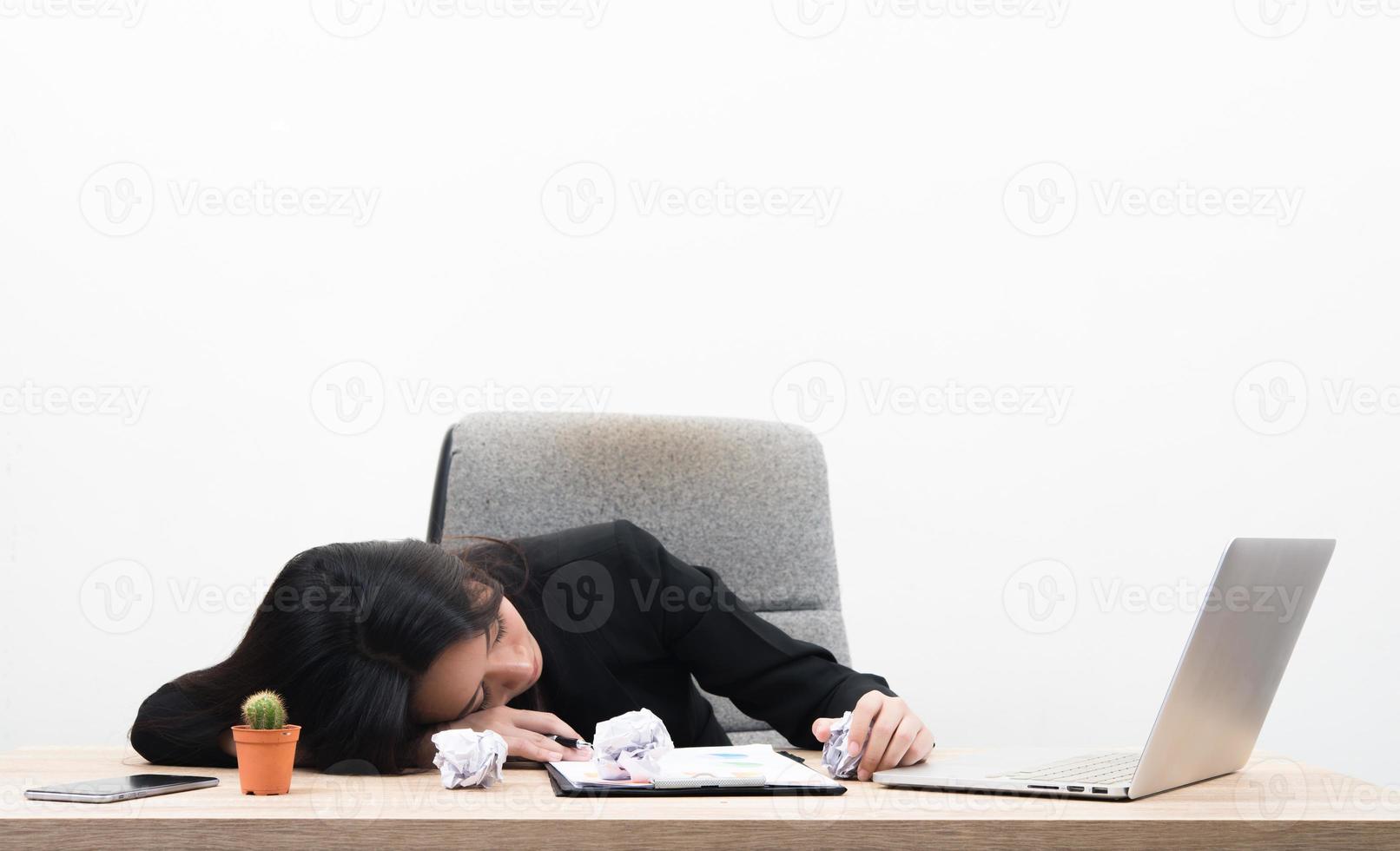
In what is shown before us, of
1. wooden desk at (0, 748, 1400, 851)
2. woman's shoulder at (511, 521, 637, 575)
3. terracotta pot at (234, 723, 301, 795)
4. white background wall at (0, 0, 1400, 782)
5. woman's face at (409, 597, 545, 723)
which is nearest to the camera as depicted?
wooden desk at (0, 748, 1400, 851)

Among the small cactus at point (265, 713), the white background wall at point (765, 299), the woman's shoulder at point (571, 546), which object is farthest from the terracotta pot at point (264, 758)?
the white background wall at point (765, 299)

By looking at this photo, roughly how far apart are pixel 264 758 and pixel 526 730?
0.95ft

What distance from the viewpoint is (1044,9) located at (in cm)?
205

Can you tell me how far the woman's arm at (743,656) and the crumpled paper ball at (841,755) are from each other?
0.52ft

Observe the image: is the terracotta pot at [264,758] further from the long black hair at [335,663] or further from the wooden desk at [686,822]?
the long black hair at [335,663]

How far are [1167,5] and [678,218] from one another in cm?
102

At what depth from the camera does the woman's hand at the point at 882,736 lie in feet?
2.74

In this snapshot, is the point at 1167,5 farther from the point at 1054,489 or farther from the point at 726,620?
the point at 726,620

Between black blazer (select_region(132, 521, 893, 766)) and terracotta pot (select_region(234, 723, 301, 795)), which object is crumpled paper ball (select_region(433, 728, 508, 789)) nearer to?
terracotta pot (select_region(234, 723, 301, 795))

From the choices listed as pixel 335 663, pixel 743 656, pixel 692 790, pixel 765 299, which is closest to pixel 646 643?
pixel 743 656

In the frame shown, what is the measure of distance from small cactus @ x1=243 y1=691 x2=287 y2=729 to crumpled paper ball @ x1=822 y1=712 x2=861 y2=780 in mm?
407

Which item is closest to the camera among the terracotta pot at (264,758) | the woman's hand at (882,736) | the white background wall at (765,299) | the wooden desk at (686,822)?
the wooden desk at (686,822)

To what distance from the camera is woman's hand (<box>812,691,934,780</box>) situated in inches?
32.9

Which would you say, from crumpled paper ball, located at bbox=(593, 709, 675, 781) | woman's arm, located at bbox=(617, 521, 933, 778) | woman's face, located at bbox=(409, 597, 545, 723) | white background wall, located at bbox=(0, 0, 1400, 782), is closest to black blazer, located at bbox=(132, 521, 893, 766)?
woman's arm, located at bbox=(617, 521, 933, 778)
